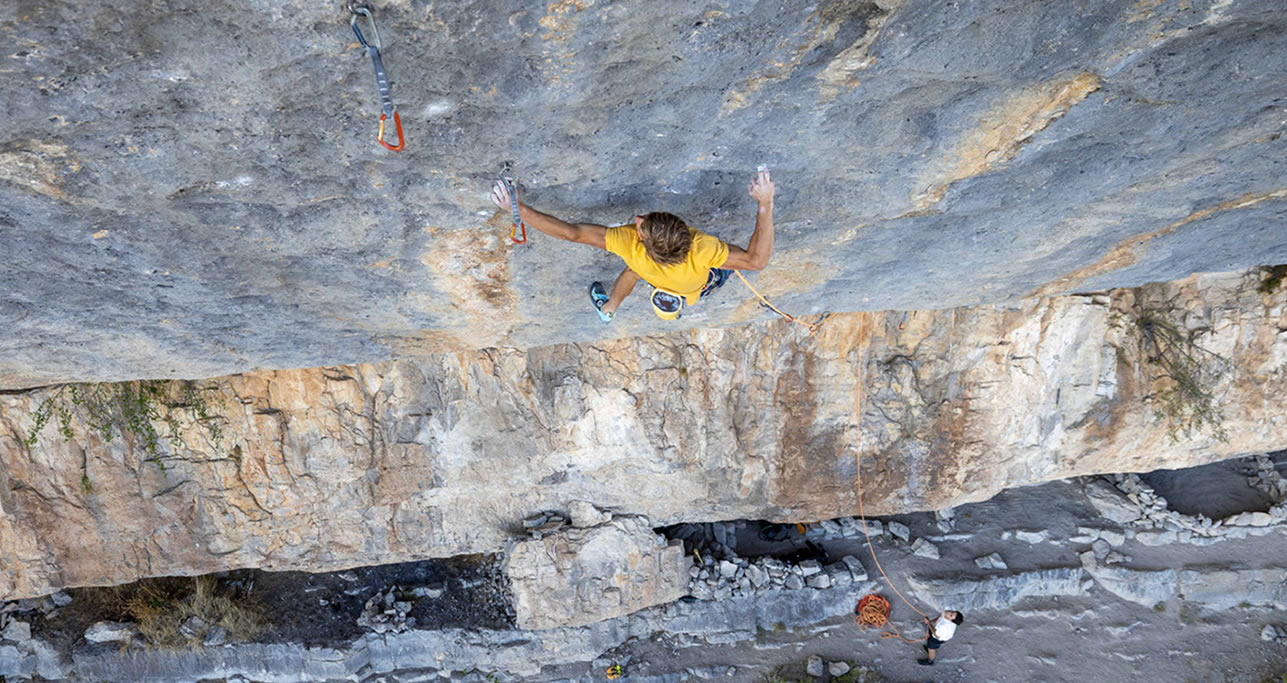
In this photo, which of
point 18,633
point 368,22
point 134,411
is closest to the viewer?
point 368,22

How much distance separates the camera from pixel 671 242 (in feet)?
9.09

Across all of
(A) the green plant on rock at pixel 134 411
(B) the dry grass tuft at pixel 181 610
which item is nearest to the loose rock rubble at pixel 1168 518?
(A) the green plant on rock at pixel 134 411

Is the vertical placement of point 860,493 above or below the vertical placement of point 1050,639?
above

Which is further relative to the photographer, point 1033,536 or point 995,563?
point 1033,536

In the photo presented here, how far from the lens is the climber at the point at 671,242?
2740mm

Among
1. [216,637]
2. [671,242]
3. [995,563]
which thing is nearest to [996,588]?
[995,563]

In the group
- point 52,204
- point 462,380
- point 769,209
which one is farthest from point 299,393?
point 769,209

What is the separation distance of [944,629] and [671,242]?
578 cm

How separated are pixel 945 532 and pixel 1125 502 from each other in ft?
6.21

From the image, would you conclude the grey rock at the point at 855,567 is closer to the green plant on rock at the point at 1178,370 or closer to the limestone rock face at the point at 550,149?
the green plant on rock at the point at 1178,370

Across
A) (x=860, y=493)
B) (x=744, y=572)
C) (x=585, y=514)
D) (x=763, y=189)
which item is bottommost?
(x=744, y=572)

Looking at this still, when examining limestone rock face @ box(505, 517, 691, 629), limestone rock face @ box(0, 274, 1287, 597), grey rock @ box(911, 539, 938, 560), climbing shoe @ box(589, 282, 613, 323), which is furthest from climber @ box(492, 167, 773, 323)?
grey rock @ box(911, 539, 938, 560)

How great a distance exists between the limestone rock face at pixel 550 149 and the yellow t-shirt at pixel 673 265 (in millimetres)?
149

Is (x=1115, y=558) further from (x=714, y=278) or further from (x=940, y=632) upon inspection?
(x=714, y=278)
